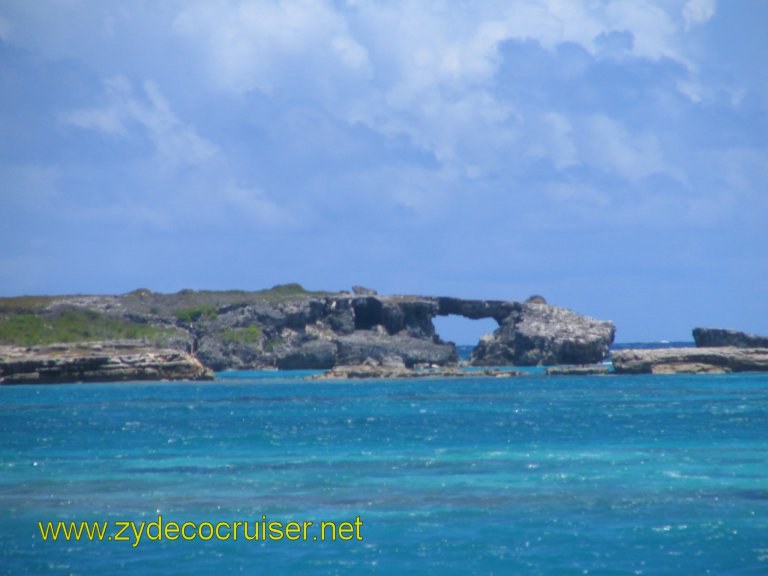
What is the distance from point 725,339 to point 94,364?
6187 centimetres

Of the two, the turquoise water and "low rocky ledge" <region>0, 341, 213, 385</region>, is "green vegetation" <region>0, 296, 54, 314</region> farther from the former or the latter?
the turquoise water

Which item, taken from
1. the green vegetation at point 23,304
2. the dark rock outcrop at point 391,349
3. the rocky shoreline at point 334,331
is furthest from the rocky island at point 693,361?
the green vegetation at point 23,304

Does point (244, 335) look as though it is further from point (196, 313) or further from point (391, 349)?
point (391, 349)

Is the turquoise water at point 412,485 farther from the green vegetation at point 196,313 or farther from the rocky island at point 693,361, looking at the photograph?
the green vegetation at point 196,313

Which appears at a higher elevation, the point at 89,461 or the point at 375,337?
the point at 375,337

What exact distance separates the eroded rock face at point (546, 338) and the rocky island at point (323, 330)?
0.37 ft

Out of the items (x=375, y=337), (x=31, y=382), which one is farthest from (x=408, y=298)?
(x=31, y=382)

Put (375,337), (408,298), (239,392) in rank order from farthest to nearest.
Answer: (408,298), (375,337), (239,392)

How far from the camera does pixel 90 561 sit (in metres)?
21.6

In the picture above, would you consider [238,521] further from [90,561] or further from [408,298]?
[408,298]

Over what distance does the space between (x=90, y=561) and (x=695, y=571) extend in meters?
11.2

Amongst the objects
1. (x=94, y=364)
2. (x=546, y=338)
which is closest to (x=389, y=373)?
(x=546, y=338)

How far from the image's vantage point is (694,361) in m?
103

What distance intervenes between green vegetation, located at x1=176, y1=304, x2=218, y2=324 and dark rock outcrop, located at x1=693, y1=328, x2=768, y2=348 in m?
54.7
